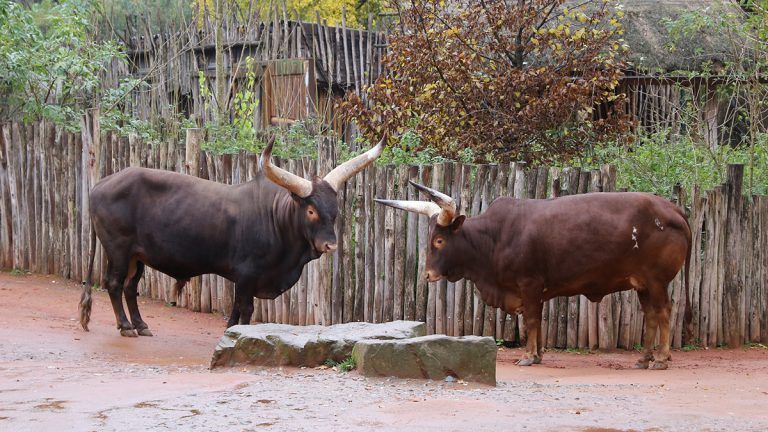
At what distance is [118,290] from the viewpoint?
10.5 meters

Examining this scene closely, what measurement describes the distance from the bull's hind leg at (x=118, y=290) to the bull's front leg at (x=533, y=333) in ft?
12.6

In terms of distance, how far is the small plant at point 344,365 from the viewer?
7.98 metres

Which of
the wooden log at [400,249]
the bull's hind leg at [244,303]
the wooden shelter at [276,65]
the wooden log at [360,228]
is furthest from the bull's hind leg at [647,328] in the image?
the wooden shelter at [276,65]

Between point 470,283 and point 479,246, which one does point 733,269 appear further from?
point 479,246

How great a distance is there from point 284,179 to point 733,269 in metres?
4.82

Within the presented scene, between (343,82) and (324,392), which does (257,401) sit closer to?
(324,392)

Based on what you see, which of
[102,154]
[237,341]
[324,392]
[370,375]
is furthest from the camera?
[102,154]

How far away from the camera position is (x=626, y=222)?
373 inches

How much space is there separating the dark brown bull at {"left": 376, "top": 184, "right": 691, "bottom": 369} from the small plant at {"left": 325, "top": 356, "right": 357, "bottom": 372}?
212cm

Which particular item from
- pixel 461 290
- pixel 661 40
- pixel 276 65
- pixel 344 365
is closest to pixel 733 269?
pixel 461 290

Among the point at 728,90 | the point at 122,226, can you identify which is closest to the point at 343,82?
the point at 728,90

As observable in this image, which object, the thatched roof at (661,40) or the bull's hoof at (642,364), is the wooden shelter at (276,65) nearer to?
the thatched roof at (661,40)

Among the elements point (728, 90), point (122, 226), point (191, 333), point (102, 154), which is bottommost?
point (191, 333)

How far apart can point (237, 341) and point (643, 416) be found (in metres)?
3.21
